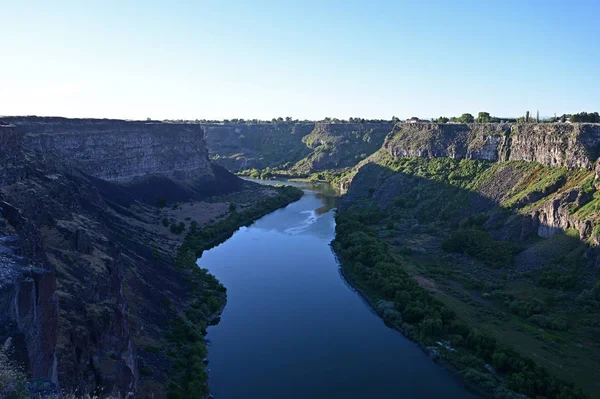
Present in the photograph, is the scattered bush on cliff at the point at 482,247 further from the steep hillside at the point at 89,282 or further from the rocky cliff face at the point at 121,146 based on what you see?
the rocky cliff face at the point at 121,146

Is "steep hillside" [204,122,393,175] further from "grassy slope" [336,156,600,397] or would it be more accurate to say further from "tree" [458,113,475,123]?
"grassy slope" [336,156,600,397]

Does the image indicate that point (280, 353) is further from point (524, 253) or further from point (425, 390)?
point (524, 253)

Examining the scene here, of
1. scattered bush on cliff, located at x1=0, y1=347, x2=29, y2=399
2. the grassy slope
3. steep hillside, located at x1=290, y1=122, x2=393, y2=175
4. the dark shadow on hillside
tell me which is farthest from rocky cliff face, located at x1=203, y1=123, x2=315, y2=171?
scattered bush on cliff, located at x1=0, y1=347, x2=29, y2=399

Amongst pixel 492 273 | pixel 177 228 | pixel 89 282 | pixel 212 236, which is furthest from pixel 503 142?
pixel 89 282

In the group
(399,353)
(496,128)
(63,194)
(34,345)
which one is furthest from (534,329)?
(496,128)

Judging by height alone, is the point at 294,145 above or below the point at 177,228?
above

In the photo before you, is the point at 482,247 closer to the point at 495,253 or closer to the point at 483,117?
the point at 495,253

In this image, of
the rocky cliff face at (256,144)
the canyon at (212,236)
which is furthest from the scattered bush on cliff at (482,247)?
the rocky cliff face at (256,144)
